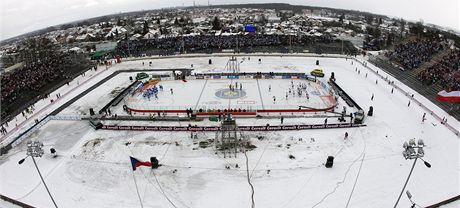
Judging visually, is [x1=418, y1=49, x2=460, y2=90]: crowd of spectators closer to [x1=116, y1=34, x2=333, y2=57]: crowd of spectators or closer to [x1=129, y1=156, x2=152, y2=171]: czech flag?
[x1=116, y1=34, x2=333, y2=57]: crowd of spectators

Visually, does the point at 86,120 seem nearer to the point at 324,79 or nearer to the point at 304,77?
the point at 304,77

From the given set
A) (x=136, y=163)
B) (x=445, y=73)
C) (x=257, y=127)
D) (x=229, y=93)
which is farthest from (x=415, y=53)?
(x=136, y=163)

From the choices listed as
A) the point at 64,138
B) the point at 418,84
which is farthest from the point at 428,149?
the point at 64,138

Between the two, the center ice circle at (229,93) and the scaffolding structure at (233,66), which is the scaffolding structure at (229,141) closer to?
the center ice circle at (229,93)

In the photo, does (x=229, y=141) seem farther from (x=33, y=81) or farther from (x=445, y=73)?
(x=33, y=81)

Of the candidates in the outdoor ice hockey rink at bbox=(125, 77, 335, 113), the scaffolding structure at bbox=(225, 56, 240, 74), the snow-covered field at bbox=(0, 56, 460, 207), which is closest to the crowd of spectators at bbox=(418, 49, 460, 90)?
the snow-covered field at bbox=(0, 56, 460, 207)

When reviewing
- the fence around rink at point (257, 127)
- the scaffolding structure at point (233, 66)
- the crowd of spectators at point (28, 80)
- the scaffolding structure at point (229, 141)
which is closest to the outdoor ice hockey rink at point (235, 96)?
the scaffolding structure at point (233, 66)
